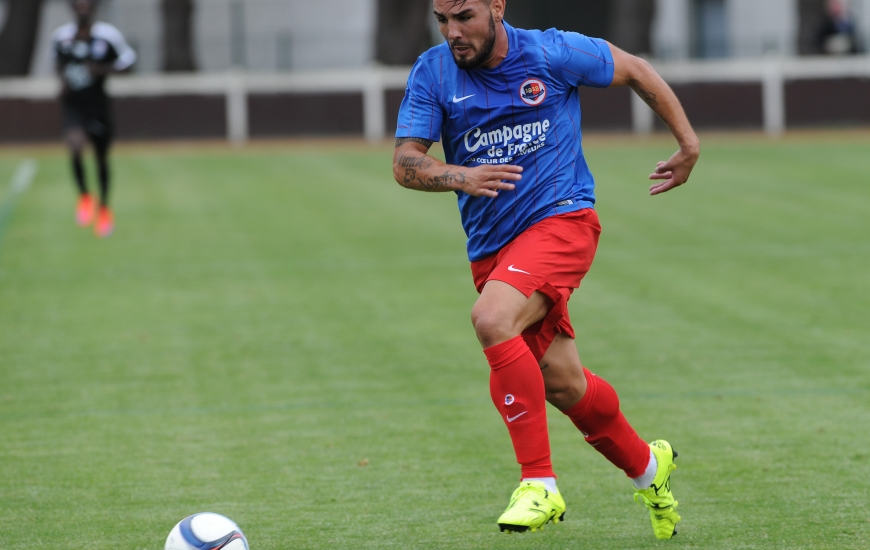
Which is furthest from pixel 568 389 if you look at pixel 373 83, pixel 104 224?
pixel 373 83

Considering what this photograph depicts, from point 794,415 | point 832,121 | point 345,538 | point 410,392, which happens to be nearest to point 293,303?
point 410,392

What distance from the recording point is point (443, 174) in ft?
14.7

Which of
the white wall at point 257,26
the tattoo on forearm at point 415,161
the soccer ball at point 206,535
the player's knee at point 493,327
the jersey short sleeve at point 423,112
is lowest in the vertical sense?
the white wall at point 257,26

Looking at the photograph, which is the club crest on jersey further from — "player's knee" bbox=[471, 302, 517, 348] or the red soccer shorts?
"player's knee" bbox=[471, 302, 517, 348]

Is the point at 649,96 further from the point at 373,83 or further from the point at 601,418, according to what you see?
the point at 373,83

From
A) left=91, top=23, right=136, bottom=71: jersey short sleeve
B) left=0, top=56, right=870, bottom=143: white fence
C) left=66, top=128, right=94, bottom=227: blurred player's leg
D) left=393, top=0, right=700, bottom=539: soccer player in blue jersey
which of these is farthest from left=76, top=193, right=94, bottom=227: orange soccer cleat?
left=0, top=56, right=870, bottom=143: white fence

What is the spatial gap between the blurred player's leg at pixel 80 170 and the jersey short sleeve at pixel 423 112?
33.4 feet

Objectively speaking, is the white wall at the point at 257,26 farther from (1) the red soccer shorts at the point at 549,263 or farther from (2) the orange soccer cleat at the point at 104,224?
(1) the red soccer shorts at the point at 549,263

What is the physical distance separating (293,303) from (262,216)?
223 inches

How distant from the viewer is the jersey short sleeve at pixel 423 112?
4.64 meters

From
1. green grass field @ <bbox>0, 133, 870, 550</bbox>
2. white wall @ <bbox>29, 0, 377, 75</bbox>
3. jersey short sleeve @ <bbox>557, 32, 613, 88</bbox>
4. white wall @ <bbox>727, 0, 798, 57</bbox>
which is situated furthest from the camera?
white wall @ <bbox>727, 0, 798, 57</bbox>

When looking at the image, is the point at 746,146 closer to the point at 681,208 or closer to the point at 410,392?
the point at 681,208

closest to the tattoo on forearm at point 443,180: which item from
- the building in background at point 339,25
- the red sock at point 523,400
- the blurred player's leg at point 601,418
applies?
the red sock at point 523,400

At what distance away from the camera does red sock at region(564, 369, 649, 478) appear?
473 centimetres
